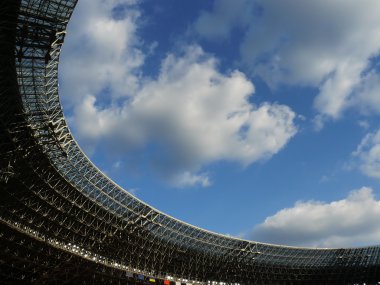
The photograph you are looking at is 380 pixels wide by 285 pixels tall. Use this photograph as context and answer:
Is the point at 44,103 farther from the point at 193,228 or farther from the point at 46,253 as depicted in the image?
the point at 193,228

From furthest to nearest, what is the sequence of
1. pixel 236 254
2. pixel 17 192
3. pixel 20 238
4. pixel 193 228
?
pixel 236 254
pixel 193 228
pixel 20 238
pixel 17 192

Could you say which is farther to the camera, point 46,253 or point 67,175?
point 46,253

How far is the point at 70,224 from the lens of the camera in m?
58.6

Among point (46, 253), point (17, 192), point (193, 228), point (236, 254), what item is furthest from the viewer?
point (236, 254)

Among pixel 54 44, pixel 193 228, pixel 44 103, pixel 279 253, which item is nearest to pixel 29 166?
pixel 44 103

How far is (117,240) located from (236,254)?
85.7 ft

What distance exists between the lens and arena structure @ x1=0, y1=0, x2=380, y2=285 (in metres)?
35.8

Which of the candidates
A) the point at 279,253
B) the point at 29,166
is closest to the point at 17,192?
the point at 29,166

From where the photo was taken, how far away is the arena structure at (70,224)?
35.8m

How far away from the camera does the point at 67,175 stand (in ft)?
168

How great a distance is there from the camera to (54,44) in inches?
1330

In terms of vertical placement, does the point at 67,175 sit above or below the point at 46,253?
above

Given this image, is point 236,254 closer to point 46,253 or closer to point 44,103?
point 46,253

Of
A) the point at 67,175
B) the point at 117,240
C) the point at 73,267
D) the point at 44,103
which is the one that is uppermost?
the point at 44,103
